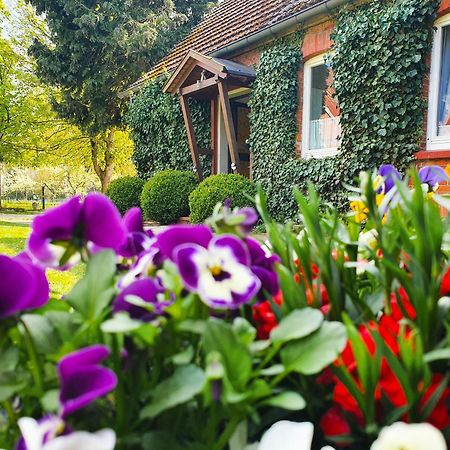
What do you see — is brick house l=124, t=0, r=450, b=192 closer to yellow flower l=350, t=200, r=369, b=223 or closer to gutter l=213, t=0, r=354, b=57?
gutter l=213, t=0, r=354, b=57

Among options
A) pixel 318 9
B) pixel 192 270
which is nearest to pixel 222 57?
pixel 318 9

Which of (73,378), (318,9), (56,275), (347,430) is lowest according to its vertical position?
(56,275)

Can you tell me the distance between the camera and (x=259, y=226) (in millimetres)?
7695

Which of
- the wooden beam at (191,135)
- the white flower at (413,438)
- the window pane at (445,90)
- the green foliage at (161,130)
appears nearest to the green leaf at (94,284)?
the white flower at (413,438)

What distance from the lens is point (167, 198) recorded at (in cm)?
915

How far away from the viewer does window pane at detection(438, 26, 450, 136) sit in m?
6.04

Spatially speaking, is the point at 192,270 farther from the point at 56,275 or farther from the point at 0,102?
the point at 0,102

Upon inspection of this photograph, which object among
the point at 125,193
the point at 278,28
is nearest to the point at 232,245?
the point at 278,28

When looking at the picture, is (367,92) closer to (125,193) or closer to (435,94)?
(435,94)

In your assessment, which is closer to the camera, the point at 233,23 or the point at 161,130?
the point at 233,23

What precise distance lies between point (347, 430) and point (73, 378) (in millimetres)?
289

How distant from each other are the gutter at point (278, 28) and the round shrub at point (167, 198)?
2584 millimetres

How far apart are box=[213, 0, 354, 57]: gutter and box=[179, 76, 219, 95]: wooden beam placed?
88 centimetres

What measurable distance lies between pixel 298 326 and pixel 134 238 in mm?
298
